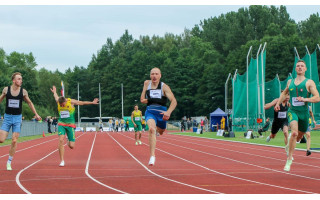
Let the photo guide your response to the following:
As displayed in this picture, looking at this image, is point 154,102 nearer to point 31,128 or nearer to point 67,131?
point 67,131

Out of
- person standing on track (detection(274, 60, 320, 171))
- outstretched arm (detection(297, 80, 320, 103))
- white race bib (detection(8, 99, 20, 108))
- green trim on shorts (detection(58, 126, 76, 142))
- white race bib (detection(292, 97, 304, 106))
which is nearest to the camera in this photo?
outstretched arm (detection(297, 80, 320, 103))

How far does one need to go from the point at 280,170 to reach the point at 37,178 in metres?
4.99

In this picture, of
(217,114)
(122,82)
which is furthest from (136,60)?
(217,114)

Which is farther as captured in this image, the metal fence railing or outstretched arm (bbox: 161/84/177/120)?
the metal fence railing

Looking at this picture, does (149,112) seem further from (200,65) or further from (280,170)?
(200,65)

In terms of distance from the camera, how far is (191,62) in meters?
102

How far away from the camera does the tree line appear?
87250mm

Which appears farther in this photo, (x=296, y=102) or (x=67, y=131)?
(x=67, y=131)

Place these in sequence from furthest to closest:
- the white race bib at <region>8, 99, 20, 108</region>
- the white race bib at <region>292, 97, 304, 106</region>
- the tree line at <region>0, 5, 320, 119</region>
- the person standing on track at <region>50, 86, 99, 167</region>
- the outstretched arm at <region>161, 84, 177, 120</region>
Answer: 1. the tree line at <region>0, 5, 320, 119</region>
2. the person standing on track at <region>50, 86, 99, 167</region>
3. the white race bib at <region>8, 99, 20, 108</region>
4. the white race bib at <region>292, 97, 304, 106</region>
5. the outstretched arm at <region>161, 84, 177, 120</region>

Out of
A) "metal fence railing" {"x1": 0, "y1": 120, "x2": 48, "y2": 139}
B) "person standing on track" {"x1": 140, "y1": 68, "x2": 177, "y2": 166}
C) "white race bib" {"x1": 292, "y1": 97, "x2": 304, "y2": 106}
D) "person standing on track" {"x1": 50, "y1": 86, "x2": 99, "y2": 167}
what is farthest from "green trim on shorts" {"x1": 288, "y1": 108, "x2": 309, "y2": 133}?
"metal fence railing" {"x1": 0, "y1": 120, "x2": 48, "y2": 139}

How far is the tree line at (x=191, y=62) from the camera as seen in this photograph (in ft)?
286

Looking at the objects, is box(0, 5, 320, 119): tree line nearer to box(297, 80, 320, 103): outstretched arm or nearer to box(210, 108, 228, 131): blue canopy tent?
box(210, 108, 228, 131): blue canopy tent

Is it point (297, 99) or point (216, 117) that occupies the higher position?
point (216, 117)

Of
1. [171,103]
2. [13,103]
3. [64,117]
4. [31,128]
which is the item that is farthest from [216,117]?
[171,103]
